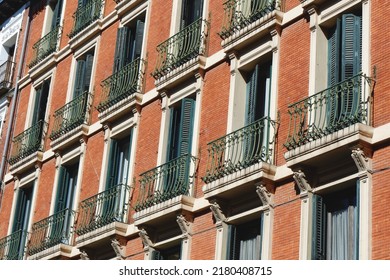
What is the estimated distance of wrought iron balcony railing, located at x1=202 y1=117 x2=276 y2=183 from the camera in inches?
800

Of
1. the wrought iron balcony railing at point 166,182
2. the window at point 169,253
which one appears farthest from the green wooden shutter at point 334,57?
Answer: the window at point 169,253

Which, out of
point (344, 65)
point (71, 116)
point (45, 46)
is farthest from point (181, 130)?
point (45, 46)

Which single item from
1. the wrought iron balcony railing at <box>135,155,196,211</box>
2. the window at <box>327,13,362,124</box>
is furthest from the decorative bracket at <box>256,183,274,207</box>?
the wrought iron balcony railing at <box>135,155,196,211</box>

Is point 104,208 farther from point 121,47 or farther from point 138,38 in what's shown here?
point 138,38

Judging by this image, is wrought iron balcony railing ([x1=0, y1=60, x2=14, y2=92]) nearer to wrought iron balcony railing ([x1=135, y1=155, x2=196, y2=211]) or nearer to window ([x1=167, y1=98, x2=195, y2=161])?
window ([x1=167, y1=98, x2=195, y2=161])

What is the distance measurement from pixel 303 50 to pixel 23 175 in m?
13.4

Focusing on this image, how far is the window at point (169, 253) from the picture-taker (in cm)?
2243

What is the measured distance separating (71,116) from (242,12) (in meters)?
8.18

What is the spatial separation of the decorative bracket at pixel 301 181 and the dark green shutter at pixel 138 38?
9.17 metres

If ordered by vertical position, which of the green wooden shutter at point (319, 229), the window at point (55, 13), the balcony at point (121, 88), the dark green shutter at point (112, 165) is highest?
the window at point (55, 13)

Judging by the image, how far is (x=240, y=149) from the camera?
21.0m

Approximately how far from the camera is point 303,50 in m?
20.5

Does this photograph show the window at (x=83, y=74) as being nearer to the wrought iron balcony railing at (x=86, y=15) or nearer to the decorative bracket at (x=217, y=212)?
the wrought iron balcony railing at (x=86, y=15)

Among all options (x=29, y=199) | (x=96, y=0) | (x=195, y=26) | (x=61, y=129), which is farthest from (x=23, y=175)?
(x=195, y=26)
